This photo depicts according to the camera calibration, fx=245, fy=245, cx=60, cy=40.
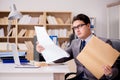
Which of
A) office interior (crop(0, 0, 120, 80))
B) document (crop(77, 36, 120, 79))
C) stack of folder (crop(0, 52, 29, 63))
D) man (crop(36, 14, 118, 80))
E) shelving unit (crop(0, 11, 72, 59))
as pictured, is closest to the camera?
document (crop(77, 36, 120, 79))

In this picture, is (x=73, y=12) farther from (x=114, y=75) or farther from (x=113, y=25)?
(x=114, y=75)

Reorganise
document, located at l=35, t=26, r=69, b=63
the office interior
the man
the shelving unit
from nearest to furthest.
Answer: document, located at l=35, t=26, r=69, b=63 → the man → the shelving unit → the office interior

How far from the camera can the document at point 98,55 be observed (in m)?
2.07

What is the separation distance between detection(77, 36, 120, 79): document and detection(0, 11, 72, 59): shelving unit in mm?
4371

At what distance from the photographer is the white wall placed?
6.69 m

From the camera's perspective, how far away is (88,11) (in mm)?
6781

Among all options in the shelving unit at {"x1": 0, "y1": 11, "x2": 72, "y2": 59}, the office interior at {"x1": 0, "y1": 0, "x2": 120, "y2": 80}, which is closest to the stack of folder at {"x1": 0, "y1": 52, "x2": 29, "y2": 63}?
the shelving unit at {"x1": 0, "y1": 11, "x2": 72, "y2": 59}

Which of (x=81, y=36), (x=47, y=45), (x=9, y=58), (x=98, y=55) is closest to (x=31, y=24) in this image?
(x=9, y=58)

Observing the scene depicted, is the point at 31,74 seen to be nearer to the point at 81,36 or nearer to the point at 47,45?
the point at 47,45

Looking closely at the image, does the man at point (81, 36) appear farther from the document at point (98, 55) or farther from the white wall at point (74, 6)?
the white wall at point (74, 6)

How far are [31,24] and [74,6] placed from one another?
129 centimetres

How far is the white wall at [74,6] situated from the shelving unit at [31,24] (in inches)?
5.7

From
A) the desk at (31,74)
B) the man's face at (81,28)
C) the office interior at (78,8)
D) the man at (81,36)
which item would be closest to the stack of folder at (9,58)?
the man at (81,36)

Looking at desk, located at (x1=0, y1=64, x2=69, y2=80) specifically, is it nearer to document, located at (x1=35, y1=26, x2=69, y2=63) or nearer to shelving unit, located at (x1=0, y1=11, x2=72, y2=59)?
document, located at (x1=35, y1=26, x2=69, y2=63)
